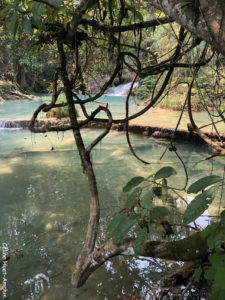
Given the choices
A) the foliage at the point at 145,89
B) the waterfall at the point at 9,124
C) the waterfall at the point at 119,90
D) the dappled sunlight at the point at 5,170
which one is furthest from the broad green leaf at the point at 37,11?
the waterfall at the point at 119,90

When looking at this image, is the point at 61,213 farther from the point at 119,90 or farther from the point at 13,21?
the point at 119,90

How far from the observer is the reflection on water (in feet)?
6.62

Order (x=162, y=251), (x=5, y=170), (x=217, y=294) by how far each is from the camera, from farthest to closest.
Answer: (x=5, y=170)
(x=162, y=251)
(x=217, y=294)

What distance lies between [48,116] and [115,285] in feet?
27.2

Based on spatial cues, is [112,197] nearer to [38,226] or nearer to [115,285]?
[38,226]

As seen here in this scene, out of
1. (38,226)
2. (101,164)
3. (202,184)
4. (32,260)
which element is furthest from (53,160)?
(202,184)

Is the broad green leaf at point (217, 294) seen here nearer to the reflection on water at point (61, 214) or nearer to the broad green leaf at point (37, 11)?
the reflection on water at point (61, 214)

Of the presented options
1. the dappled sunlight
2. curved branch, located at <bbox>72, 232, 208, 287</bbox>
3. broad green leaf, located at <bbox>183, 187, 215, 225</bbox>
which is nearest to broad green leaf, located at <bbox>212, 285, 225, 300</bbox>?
broad green leaf, located at <bbox>183, 187, 215, 225</bbox>

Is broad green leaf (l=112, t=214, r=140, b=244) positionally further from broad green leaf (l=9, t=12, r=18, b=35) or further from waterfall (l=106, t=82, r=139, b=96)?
waterfall (l=106, t=82, r=139, b=96)

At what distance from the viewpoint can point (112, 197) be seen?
12.5 feet

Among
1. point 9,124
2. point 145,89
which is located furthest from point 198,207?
point 145,89

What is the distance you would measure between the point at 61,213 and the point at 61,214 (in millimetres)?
30

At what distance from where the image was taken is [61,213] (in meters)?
3.30

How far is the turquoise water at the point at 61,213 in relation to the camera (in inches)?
79.4
